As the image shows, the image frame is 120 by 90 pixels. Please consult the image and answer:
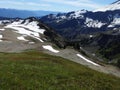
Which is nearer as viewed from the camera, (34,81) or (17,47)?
(34,81)

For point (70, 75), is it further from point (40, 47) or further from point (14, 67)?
point (40, 47)

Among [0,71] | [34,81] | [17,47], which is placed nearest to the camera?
[34,81]

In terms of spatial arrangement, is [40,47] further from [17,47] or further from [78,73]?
[78,73]

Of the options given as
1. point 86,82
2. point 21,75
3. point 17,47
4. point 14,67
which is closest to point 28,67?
point 14,67

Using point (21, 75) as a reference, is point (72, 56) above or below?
below

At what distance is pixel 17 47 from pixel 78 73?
5648 cm

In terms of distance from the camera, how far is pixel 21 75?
3638cm

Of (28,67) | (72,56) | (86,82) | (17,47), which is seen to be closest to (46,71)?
(28,67)

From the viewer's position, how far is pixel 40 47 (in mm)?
99812

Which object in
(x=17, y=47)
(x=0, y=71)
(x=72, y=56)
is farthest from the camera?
(x=17, y=47)

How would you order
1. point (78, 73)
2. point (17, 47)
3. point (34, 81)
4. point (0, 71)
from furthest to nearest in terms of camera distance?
point (17, 47), point (78, 73), point (0, 71), point (34, 81)

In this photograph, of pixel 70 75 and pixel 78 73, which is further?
pixel 78 73

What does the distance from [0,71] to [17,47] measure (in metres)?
61.3

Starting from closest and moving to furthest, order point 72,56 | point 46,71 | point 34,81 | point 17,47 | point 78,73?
point 34,81
point 46,71
point 78,73
point 72,56
point 17,47
